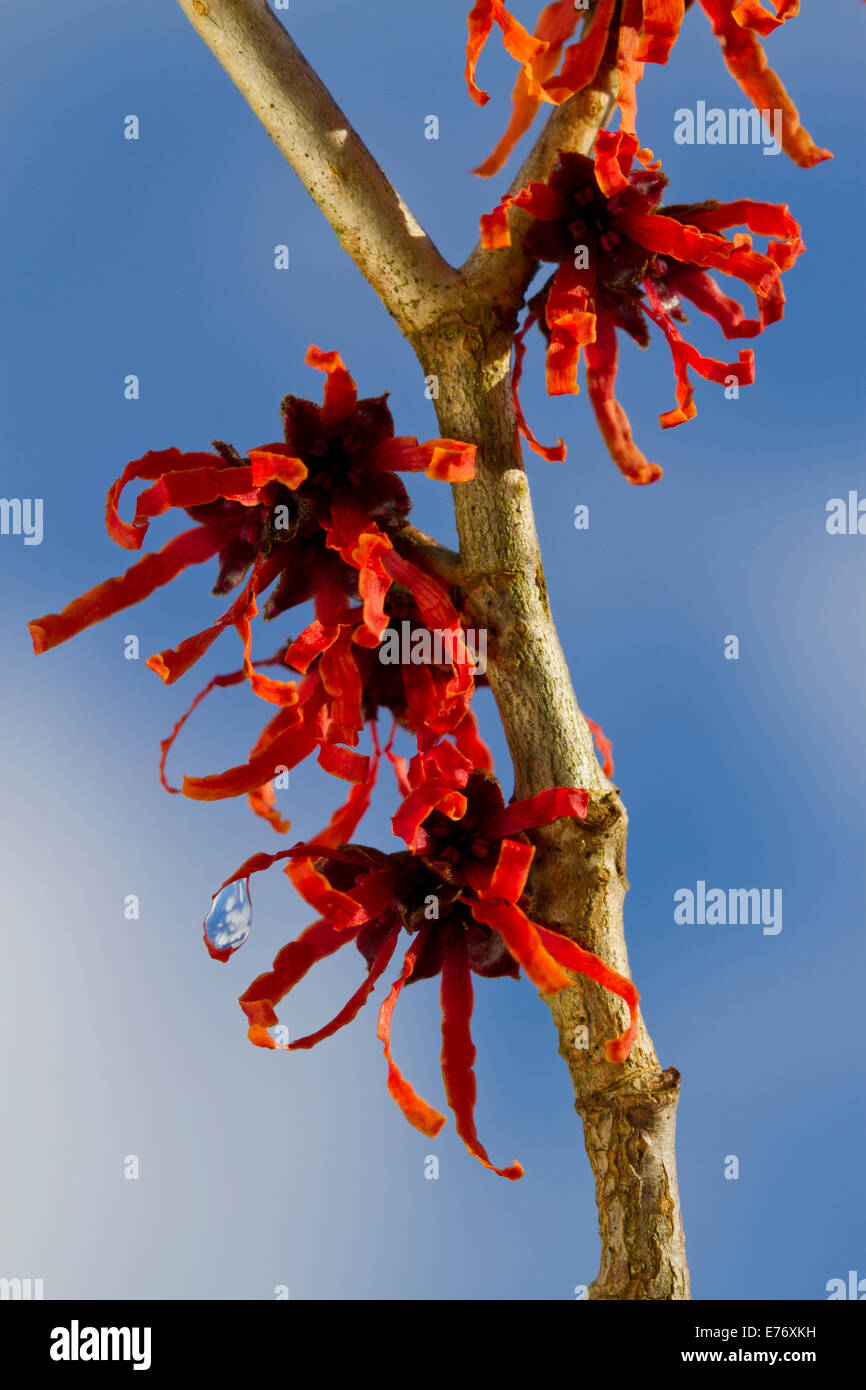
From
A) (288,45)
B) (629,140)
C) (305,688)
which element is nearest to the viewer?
(629,140)

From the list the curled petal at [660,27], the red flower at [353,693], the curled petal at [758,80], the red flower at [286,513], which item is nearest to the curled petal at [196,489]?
the red flower at [286,513]

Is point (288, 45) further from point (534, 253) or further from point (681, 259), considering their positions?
point (681, 259)

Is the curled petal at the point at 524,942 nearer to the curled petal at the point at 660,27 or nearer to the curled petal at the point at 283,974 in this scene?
the curled petal at the point at 283,974

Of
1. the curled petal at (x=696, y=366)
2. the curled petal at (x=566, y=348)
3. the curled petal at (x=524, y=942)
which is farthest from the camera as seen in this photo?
the curled petal at (x=696, y=366)

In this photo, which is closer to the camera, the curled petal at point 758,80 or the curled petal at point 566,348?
the curled petal at point 566,348

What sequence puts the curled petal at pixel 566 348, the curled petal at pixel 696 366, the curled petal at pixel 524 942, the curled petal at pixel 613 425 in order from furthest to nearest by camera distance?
the curled petal at pixel 613 425, the curled petal at pixel 696 366, the curled petal at pixel 566 348, the curled petal at pixel 524 942
